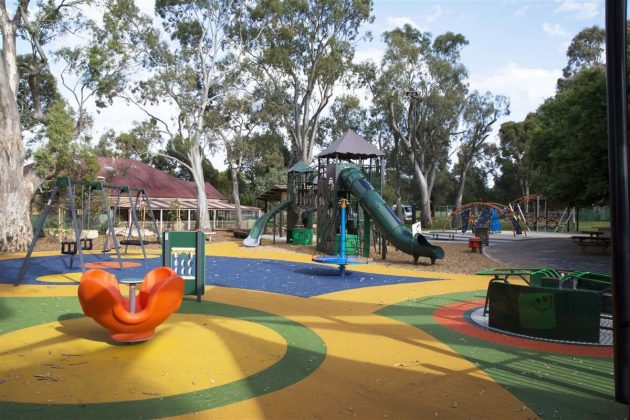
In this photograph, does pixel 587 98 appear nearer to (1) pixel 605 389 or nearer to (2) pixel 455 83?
(1) pixel 605 389

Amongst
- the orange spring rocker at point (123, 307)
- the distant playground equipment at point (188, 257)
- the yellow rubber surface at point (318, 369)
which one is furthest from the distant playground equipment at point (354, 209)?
the orange spring rocker at point (123, 307)

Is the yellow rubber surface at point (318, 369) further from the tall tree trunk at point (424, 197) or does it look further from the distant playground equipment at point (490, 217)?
the tall tree trunk at point (424, 197)

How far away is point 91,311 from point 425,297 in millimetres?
6695

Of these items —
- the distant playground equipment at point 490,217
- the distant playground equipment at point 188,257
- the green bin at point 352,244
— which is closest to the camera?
the distant playground equipment at point 188,257

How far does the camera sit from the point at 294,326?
23.6ft

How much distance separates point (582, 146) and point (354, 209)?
1016 centimetres

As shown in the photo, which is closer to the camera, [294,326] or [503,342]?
[503,342]

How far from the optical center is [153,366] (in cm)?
510

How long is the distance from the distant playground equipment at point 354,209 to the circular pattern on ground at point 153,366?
362 inches

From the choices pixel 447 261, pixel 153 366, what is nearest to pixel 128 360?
pixel 153 366

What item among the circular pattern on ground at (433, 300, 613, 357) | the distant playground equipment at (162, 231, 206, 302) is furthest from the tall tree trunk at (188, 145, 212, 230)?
the circular pattern on ground at (433, 300, 613, 357)

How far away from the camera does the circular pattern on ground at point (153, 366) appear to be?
159 inches

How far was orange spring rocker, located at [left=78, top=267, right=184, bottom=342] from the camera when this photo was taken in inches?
220

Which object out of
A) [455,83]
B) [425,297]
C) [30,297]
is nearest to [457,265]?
[425,297]
